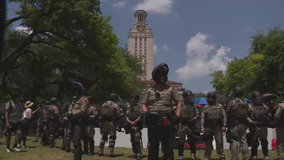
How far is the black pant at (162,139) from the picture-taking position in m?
6.49

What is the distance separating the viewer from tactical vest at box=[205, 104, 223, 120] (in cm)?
881

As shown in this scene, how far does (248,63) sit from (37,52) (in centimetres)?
2986

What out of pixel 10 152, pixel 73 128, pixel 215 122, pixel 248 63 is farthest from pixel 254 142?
pixel 248 63

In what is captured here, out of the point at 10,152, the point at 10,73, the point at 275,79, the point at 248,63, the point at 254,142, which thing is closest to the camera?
the point at 254,142

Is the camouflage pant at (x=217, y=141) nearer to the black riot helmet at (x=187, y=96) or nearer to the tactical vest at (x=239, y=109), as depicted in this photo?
the tactical vest at (x=239, y=109)

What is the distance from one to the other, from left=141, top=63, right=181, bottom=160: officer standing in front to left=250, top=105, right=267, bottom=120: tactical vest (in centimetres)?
383

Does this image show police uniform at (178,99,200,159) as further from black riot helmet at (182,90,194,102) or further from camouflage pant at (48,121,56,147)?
camouflage pant at (48,121,56,147)

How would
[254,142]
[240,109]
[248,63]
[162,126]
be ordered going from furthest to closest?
[248,63], [254,142], [240,109], [162,126]

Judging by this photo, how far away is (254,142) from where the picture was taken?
9.98 metres

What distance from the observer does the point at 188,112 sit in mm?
9984

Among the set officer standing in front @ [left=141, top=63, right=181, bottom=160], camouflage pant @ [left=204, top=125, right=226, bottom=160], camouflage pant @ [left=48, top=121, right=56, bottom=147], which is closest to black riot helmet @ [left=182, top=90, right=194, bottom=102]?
camouflage pant @ [left=204, top=125, right=226, bottom=160]

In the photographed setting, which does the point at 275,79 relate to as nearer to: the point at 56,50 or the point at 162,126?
the point at 56,50

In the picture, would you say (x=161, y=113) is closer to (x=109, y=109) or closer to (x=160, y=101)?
(x=160, y=101)

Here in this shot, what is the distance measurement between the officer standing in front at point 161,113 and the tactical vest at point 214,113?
2.35m
